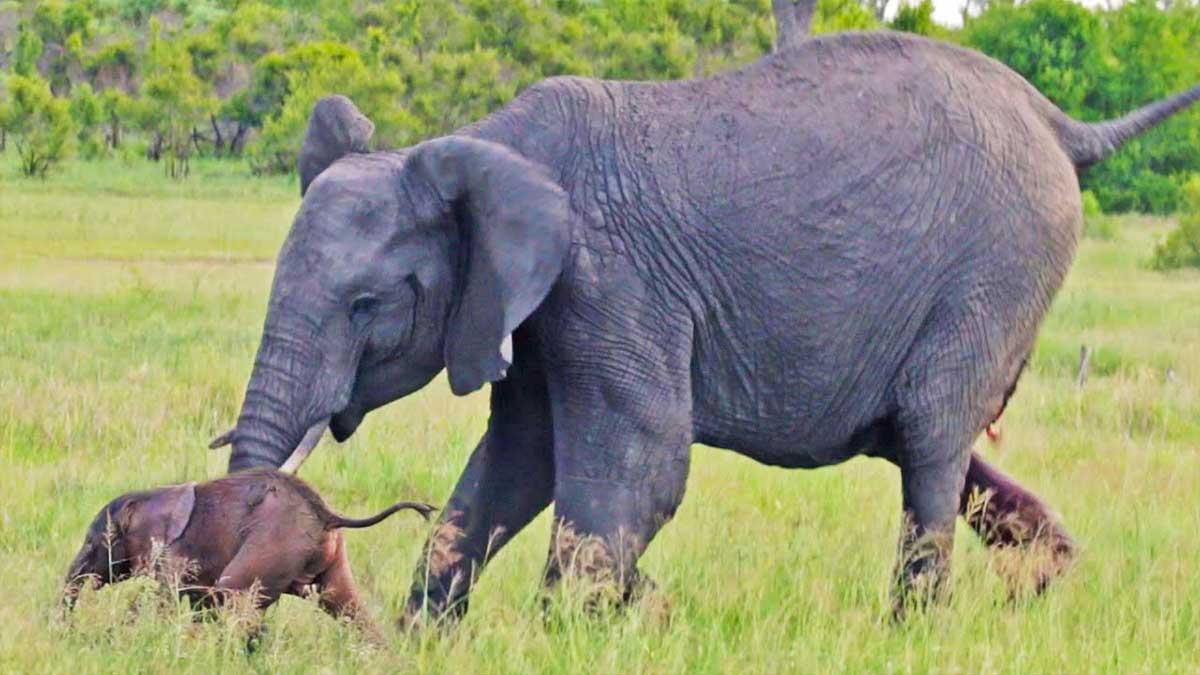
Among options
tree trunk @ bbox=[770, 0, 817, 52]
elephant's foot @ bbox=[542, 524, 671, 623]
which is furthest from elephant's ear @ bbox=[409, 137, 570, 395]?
tree trunk @ bbox=[770, 0, 817, 52]

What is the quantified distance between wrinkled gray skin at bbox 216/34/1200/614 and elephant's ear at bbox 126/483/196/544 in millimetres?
161

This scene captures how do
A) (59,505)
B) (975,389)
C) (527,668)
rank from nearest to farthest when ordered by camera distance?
(527,668)
(975,389)
(59,505)

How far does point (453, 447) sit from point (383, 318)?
3.22m

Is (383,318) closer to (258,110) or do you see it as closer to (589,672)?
(589,672)

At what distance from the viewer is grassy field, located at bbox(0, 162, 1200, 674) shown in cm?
488

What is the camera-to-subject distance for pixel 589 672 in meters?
4.75

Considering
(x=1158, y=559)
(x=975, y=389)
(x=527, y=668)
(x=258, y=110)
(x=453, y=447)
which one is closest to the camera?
(x=527, y=668)

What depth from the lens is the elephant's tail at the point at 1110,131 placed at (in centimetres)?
621

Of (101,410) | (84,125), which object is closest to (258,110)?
(84,125)

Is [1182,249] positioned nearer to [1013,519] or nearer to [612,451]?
[1013,519]

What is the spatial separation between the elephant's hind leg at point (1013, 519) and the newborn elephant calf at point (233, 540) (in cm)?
203

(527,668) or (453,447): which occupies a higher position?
(527,668)

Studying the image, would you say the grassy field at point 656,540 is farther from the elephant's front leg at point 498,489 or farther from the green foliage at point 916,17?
the green foliage at point 916,17

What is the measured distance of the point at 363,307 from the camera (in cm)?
520
